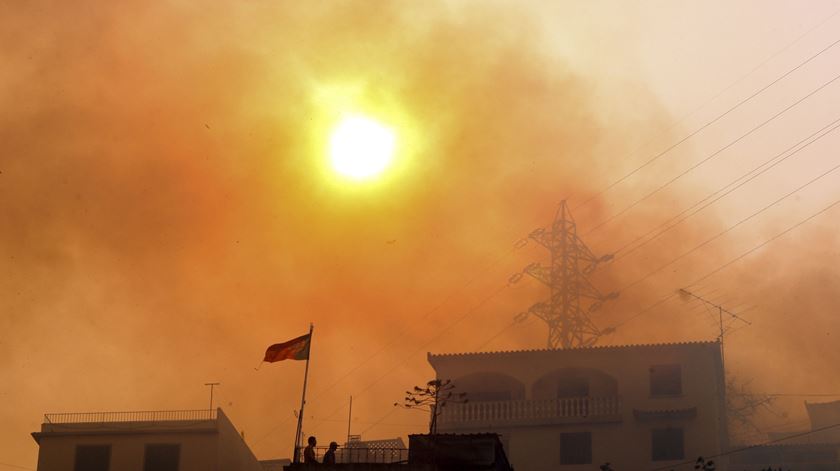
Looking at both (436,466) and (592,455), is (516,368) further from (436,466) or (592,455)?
(436,466)

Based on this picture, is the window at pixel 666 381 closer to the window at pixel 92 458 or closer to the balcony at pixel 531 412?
the balcony at pixel 531 412

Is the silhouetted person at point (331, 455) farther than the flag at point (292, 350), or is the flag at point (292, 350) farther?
the flag at point (292, 350)

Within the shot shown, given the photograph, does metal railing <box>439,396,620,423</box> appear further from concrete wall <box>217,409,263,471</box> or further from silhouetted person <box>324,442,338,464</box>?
silhouetted person <box>324,442,338,464</box>

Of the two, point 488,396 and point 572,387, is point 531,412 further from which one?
point 488,396

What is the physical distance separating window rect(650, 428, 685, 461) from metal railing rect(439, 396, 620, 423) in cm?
239

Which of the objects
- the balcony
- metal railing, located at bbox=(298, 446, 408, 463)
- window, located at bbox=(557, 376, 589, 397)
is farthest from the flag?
window, located at bbox=(557, 376, 589, 397)

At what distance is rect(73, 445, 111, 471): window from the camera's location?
6694 cm

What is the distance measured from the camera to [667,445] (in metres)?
73.0

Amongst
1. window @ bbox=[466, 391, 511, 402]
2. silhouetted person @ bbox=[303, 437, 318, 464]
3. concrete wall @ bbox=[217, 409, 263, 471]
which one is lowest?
silhouetted person @ bbox=[303, 437, 318, 464]

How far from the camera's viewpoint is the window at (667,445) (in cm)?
7275

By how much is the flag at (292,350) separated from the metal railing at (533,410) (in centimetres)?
1836

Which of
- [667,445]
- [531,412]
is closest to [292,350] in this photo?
[531,412]

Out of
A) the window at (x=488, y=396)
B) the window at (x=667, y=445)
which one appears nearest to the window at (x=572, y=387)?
the window at (x=488, y=396)

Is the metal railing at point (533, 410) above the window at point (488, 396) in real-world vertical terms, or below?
below
